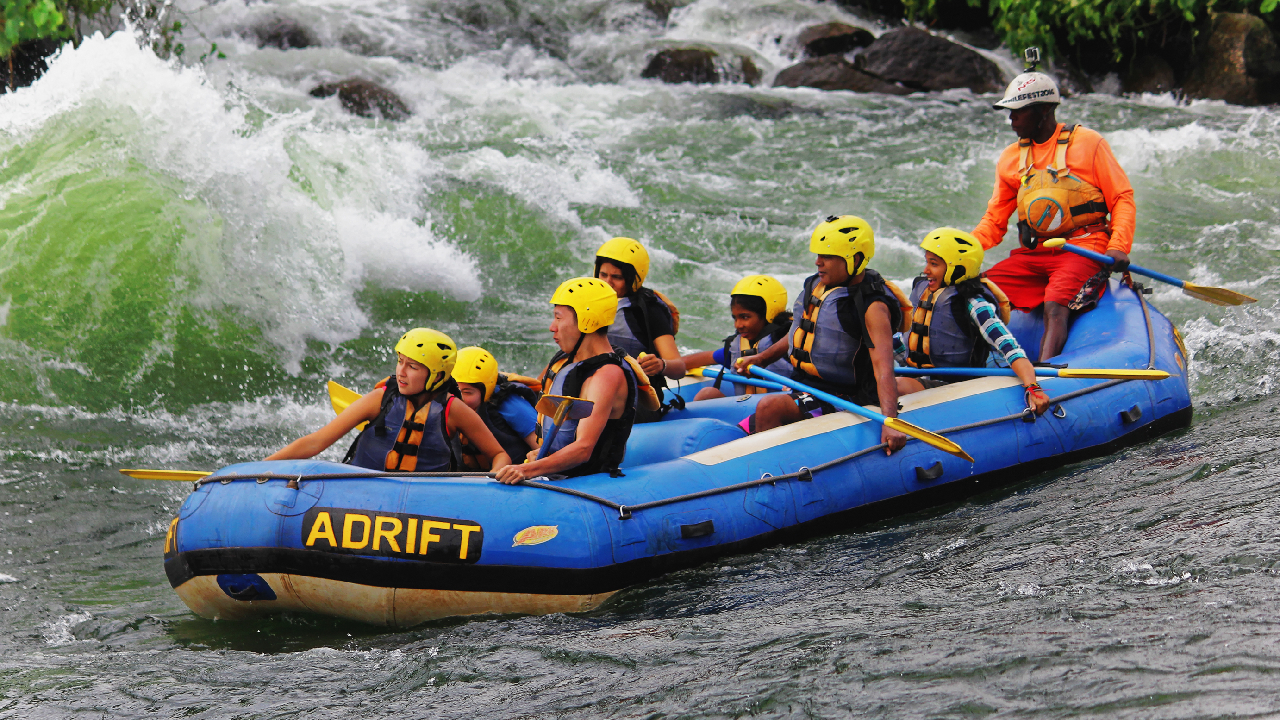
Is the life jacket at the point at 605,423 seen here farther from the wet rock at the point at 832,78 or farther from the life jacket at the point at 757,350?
the wet rock at the point at 832,78

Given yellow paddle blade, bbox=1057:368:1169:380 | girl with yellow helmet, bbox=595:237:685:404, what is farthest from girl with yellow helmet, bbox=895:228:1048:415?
girl with yellow helmet, bbox=595:237:685:404

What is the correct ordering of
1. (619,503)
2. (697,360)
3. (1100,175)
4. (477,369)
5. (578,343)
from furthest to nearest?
(1100,175) < (697,360) < (477,369) < (578,343) < (619,503)

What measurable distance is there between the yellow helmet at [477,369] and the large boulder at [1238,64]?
44.1 ft

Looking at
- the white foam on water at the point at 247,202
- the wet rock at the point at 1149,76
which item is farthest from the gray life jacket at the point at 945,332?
the wet rock at the point at 1149,76

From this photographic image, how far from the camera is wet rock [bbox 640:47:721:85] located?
16312 millimetres

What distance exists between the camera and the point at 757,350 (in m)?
6.30

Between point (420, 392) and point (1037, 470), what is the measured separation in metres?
2.92

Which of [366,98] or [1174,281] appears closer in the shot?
[1174,281]

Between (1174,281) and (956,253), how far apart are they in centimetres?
Answer: 185

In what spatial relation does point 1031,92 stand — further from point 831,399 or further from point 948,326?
point 831,399

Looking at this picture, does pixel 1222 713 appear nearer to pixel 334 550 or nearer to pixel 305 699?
pixel 305 699

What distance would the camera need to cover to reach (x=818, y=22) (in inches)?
715

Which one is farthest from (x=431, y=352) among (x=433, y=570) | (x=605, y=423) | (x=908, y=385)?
(x=908, y=385)

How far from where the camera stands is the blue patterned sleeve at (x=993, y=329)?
5703 millimetres
